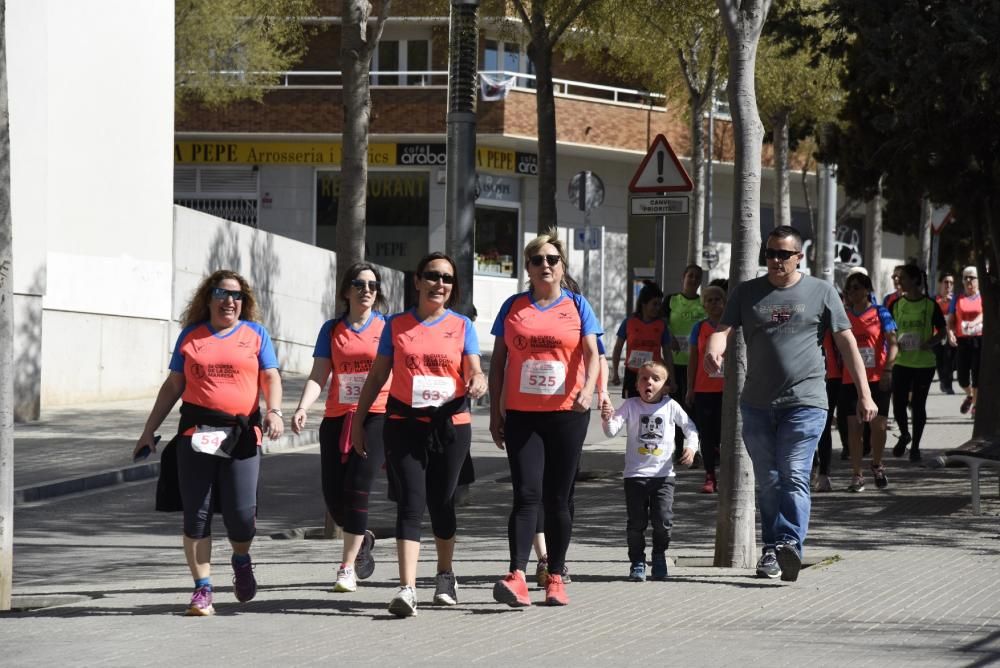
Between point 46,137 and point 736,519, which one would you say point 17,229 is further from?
point 736,519

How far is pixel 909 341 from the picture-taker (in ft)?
56.6

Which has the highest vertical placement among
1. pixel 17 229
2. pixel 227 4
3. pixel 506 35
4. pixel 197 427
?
pixel 227 4

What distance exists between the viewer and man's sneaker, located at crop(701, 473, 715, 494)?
14.6m

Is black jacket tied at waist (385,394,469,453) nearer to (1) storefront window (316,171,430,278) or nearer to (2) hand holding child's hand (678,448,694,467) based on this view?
(2) hand holding child's hand (678,448,694,467)

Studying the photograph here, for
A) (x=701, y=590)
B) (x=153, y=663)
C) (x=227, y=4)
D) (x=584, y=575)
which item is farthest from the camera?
(x=227, y=4)

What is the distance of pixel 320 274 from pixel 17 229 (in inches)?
454

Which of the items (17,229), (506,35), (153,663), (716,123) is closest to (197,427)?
(153,663)

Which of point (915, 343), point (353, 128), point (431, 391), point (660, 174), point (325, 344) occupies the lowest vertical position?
point (431, 391)

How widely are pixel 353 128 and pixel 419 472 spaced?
1186 centimetres

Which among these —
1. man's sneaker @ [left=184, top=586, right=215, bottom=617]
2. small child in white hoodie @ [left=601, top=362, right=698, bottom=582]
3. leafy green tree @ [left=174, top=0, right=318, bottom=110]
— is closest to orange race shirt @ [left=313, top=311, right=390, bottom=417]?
small child in white hoodie @ [left=601, top=362, right=698, bottom=582]

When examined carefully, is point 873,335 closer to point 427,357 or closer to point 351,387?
point 351,387

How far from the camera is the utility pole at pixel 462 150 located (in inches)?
567

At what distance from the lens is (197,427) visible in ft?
28.2

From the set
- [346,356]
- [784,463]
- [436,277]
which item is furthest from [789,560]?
[346,356]
